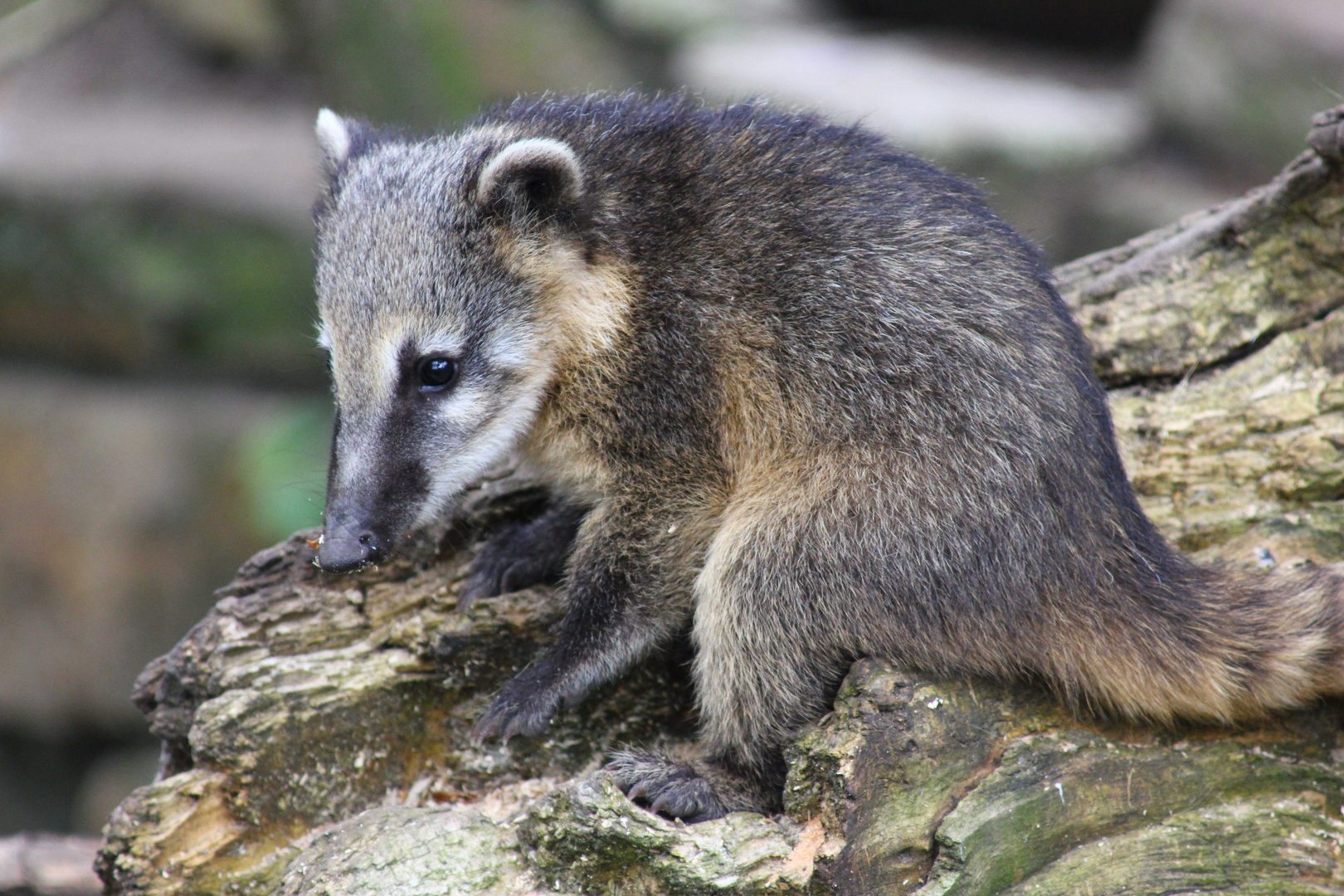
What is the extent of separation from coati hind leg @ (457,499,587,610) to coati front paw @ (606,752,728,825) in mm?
1047

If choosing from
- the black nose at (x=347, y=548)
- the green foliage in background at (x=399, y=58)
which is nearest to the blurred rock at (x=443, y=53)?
the green foliage in background at (x=399, y=58)

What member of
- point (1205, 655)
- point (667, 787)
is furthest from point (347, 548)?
point (1205, 655)

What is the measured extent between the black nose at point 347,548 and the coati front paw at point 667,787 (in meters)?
1.32

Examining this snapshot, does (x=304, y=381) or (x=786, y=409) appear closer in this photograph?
(x=786, y=409)

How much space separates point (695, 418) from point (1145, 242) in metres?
3.31

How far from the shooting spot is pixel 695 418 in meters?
4.90

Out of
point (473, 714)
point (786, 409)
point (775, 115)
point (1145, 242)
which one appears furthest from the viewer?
point (1145, 242)

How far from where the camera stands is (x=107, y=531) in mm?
10945

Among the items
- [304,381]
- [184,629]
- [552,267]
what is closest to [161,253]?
[304,381]

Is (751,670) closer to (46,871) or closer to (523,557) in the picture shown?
(523,557)

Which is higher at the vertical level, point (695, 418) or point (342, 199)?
point (342, 199)

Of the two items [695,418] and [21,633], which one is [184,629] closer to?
[21,633]

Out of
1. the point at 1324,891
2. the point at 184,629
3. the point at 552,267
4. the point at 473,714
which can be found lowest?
the point at 1324,891

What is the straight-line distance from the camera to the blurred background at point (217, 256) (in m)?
10.9
